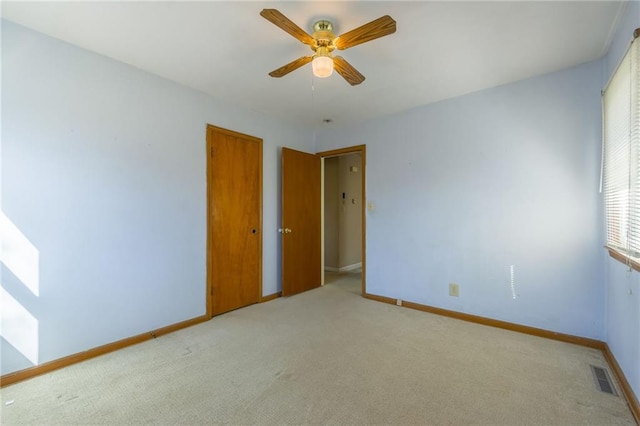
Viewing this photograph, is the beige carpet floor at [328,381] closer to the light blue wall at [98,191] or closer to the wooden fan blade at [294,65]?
the light blue wall at [98,191]

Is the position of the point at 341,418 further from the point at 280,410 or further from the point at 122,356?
the point at 122,356

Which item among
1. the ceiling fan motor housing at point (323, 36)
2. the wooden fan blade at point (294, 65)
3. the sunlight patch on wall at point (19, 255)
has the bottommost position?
the sunlight patch on wall at point (19, 255)

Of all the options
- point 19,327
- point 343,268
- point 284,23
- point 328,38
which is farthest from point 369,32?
point 343,268

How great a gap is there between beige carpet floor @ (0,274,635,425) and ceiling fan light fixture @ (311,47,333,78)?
2.09 m

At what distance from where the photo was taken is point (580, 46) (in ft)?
7.39

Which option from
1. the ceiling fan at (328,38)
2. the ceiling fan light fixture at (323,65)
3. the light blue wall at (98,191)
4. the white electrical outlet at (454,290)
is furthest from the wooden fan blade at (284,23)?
Result: the white electrical outlet at (454,290)

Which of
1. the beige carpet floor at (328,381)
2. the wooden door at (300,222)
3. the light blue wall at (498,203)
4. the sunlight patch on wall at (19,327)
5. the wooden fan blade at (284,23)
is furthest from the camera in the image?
the wooden door at (300,222)

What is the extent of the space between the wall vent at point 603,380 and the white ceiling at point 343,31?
242 centimetres

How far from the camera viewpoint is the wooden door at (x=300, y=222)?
13.3 ft

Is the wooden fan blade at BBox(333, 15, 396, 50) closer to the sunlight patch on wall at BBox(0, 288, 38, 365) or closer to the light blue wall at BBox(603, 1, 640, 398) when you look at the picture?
the light blue wall at BBox(603, 1, 640, 398)

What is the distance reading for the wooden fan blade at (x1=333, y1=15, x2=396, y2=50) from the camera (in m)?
1.63

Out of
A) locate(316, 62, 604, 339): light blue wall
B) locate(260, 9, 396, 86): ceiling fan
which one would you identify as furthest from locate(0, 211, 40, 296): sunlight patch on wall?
locate(316, 62, 604, 339): light blue wall

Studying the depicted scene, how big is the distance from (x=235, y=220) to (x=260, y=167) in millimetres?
775

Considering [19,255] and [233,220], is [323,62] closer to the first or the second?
[233,220]
